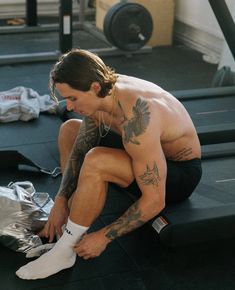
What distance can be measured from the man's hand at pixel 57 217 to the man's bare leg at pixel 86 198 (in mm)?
142

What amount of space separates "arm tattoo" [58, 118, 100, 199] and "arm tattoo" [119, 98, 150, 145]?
358 millimetres

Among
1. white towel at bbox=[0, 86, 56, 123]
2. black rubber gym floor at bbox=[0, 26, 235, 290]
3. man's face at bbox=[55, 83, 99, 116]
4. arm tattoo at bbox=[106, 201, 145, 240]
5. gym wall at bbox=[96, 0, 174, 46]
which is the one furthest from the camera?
gym wall at bbox=[96, 0, 174, 46]

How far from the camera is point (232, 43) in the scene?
10.8ft

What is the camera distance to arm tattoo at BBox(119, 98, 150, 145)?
5.70 ft

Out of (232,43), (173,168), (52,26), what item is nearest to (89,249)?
(173,168)

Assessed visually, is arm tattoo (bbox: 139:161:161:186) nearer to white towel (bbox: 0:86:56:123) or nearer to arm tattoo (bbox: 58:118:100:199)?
arm tattoo (bbox: 58:118:100:199)

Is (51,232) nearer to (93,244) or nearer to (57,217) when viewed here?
(57,217)

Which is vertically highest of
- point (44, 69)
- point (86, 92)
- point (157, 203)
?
point (86, 92)

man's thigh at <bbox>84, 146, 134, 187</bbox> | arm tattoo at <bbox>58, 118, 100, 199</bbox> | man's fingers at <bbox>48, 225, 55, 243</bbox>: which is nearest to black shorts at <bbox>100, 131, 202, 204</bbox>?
man's thigh at <bbox>84, 146, 134, 187</bbox>

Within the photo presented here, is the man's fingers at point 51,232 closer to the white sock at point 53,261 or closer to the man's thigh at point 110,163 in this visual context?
the white sock at point 53,261

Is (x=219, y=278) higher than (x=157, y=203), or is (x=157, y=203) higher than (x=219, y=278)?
(x=157, y=203)

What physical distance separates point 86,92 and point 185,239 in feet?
2.30

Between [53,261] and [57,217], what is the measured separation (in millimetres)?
190

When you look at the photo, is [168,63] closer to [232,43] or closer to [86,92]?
[232,43]
